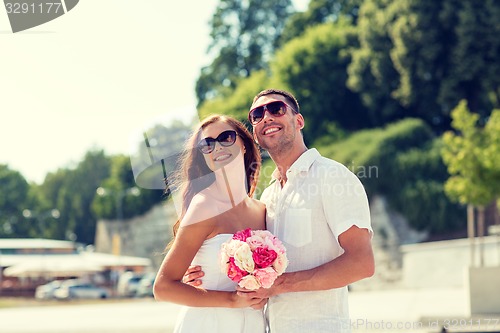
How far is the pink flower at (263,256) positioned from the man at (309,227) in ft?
0.42

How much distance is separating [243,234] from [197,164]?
569 millimetres

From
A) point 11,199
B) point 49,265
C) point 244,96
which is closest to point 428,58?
point 244,96

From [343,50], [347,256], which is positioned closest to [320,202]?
[347,256]

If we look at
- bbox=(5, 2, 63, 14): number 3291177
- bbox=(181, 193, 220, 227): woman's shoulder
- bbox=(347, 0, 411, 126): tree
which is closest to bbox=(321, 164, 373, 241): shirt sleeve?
bbox=(181, 193, 220, 227): woman's shoulder

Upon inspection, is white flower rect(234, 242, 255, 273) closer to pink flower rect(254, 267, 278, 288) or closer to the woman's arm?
pink flower rect(254, 267, 278, 288)

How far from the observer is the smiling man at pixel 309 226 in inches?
126

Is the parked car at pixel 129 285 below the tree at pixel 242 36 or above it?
below

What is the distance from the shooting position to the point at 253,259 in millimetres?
3117

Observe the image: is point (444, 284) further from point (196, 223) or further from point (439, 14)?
point (196, 223)

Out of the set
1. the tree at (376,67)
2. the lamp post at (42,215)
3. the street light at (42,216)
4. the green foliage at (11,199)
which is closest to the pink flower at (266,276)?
the tree at (376,67)

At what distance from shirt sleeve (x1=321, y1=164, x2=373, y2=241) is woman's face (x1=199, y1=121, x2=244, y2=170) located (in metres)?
0.56

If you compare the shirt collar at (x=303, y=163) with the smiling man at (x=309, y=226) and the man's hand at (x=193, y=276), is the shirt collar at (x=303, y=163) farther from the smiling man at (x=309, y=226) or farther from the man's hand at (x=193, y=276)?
the man's hand at (x=193, y=276)

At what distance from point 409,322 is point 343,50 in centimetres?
2657

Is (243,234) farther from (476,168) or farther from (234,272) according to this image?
(476,168)
